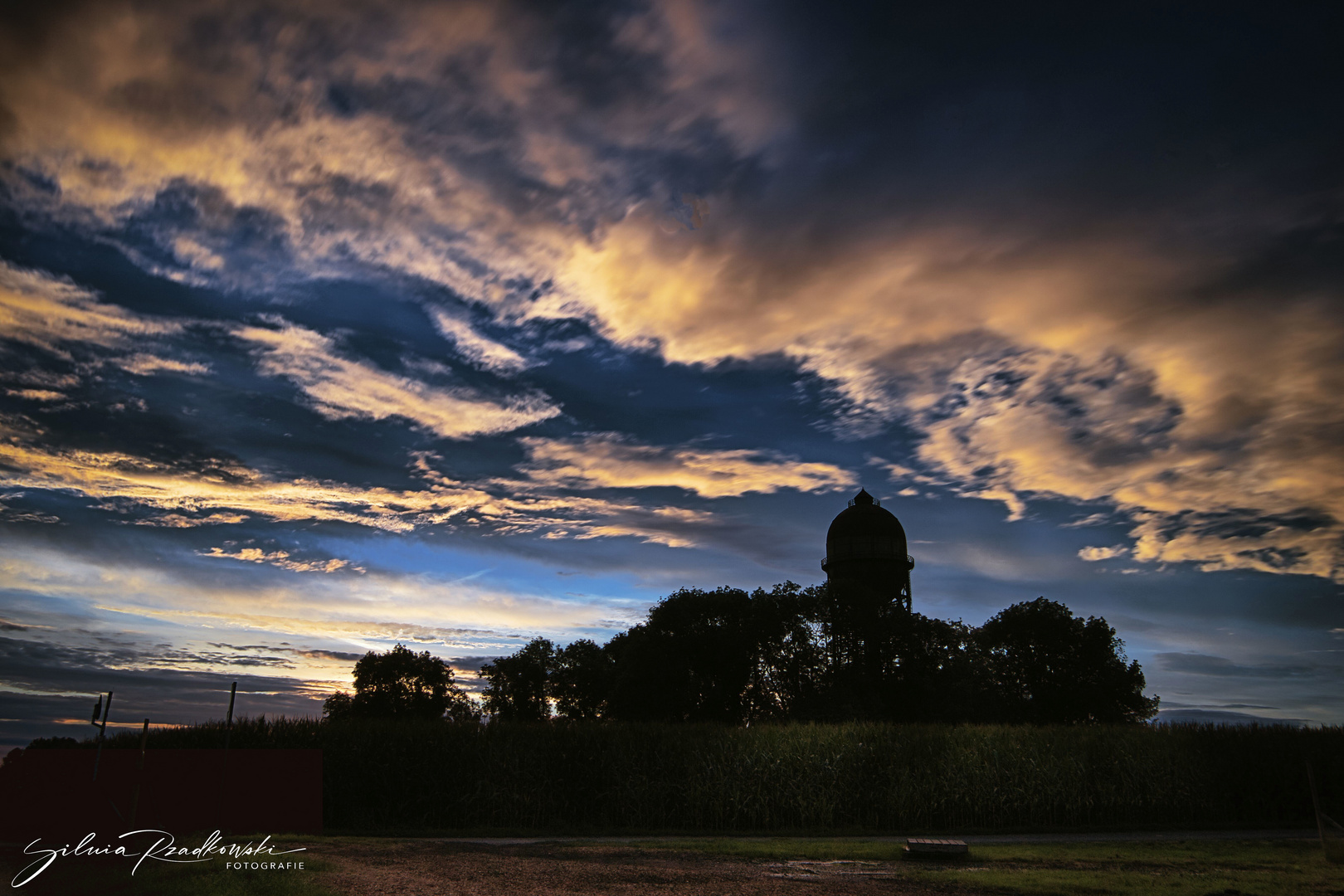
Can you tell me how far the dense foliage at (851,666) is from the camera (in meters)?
47.1

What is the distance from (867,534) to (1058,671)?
52.1 feet

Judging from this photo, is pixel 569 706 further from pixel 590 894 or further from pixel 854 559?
pixel 590 894

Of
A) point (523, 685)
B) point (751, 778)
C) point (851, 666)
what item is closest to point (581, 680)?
point (523, 685)

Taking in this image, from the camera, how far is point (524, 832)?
67.2 ft

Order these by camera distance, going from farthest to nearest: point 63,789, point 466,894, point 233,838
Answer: point 63,789 → point 233,838 → point 466,894

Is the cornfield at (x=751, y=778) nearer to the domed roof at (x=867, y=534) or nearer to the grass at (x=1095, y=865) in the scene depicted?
the grass at (x=1095, y=865)

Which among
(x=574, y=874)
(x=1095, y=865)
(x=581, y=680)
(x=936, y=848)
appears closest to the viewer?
(x=574, y=874)

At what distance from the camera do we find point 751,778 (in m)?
23.1

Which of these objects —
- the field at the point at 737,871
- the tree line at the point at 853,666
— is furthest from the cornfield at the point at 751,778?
the tree line at the point at 853,666

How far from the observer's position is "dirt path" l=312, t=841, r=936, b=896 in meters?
11.8

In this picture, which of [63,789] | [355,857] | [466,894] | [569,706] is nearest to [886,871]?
[466,894]

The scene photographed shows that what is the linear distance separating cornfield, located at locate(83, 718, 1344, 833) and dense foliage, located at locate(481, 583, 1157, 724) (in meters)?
20.0

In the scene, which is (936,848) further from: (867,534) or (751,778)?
(867,534)

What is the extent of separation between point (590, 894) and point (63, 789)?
1274 cm
